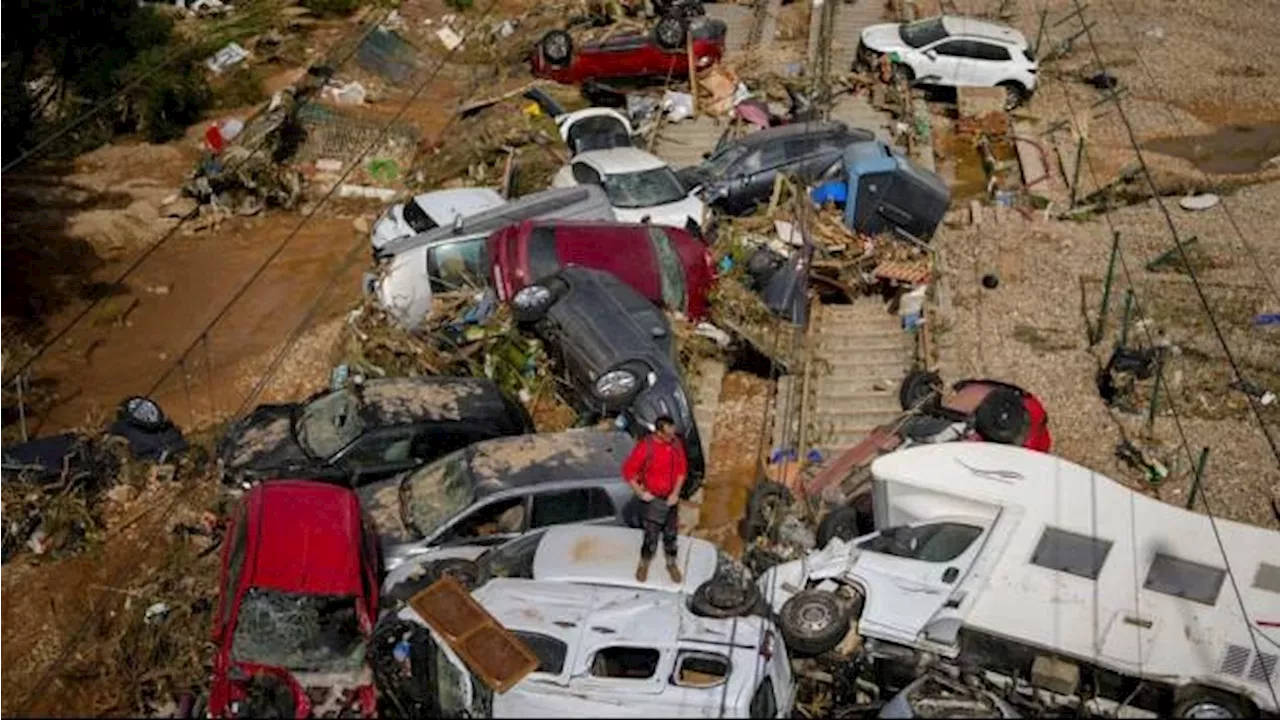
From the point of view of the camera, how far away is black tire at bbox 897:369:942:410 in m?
15.7

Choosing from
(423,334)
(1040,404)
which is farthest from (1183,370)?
(423,334)

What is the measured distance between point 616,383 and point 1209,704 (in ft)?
22.1

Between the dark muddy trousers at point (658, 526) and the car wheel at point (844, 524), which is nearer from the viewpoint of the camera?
the dark muddy trousers at point (658, 526)

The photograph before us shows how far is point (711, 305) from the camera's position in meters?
17.6

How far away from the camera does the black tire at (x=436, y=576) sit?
11.6 meters

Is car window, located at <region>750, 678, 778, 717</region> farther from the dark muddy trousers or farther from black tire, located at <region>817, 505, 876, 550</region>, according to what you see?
black tire, located at <region>817, 505, 876, 550</region>

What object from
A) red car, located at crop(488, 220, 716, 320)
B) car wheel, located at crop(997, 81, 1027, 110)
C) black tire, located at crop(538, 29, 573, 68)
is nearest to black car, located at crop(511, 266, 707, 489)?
red car, located at crop(488, 220, 716, 320)

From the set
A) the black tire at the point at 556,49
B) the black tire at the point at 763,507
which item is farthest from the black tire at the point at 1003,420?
the black tire at the point at 556,49

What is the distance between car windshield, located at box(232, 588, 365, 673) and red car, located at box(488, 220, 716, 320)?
6.30 metres

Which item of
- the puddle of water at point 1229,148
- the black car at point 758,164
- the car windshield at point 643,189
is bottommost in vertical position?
the puddle of water at point 1229,148

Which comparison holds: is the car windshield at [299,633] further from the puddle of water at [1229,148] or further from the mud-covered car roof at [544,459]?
the puddle of water at [1229,148]

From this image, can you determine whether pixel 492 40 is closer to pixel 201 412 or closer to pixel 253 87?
pixel 253 87

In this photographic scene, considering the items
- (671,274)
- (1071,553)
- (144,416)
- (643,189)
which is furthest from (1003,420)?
(144,416)

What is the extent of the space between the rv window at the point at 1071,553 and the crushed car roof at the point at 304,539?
548cm
